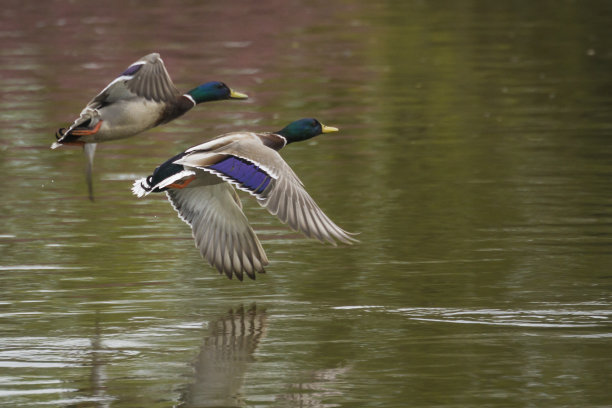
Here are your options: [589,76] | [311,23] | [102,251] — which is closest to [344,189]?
[102,251]

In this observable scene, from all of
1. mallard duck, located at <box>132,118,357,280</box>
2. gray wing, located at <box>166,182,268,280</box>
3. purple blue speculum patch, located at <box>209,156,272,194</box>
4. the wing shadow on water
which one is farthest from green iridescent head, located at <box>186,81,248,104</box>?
the wing shadow on water

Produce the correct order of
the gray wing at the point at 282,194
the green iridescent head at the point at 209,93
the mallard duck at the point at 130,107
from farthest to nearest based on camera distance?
the green iridescent head at the point at 209,93
the mallard duck at the point at 130,107
the gray wing at the point at 282,194

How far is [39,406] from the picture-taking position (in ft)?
26.5

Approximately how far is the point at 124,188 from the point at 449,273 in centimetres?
510

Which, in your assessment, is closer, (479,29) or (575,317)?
(575,317)

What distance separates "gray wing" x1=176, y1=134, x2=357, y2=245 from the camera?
953 cm

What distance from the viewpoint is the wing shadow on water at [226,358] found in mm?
8141

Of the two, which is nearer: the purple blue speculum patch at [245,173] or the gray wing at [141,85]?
the purple blue speculum patch at [245,173]

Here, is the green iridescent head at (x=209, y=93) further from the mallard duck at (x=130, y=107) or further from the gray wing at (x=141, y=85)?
the gray wing at (x=141, y=85)

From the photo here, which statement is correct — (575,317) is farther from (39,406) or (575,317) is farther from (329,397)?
(39,406)

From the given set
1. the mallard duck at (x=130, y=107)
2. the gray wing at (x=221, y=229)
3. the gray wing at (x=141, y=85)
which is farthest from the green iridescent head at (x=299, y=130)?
the gray wing at (x=141, y=85)

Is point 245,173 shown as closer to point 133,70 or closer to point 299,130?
point 299,130

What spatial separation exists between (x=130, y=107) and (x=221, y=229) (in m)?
1.18

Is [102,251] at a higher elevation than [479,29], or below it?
below
